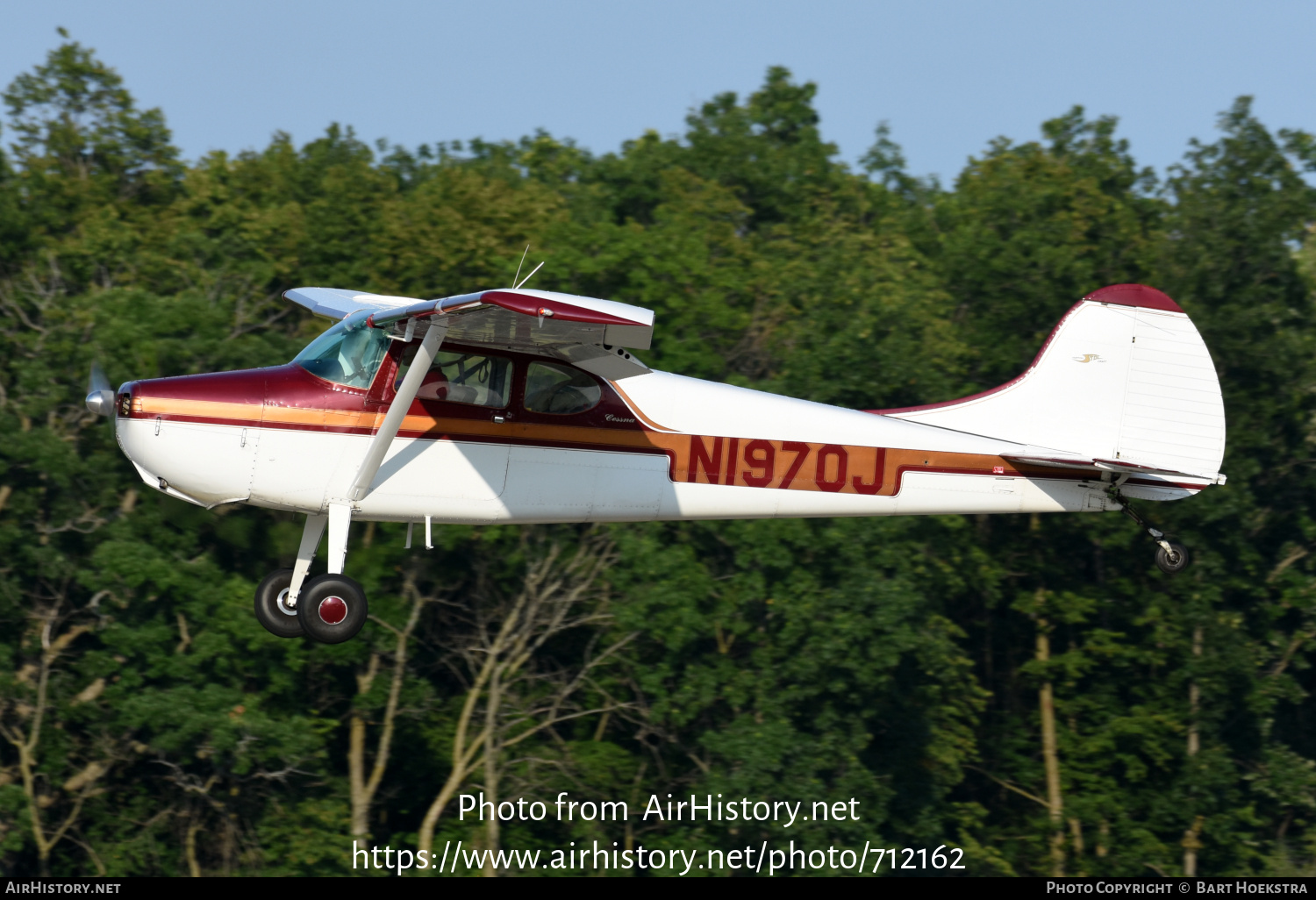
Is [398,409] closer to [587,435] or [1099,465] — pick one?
[587,435]

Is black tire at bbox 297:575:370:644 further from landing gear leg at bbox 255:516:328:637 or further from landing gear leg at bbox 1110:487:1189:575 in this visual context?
landing gear leg at bbox 1110:487:1189:575

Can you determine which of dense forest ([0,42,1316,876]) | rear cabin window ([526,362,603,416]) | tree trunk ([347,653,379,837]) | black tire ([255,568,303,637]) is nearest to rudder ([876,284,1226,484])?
rear cabin window ([526,362,603,416])

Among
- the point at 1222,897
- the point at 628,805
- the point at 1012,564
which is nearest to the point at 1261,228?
the point at 1012,564

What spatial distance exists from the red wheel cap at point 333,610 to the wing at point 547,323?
1.94 m

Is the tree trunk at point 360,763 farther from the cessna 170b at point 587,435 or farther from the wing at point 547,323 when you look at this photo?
the wing at point 547,323

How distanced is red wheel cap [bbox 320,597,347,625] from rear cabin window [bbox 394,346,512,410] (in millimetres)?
1527

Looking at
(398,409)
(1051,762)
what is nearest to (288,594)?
(398,409)

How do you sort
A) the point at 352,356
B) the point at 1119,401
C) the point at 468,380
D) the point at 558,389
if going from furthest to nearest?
the point at 1119,401 < the point at 558,389 < the point at 468,380 < the point at 352,356

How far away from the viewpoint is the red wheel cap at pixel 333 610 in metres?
10.4

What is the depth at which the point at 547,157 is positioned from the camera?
4197 centimetres

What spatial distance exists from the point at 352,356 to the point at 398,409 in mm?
670

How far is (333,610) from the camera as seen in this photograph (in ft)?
34.2

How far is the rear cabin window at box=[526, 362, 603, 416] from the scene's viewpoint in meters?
10.5

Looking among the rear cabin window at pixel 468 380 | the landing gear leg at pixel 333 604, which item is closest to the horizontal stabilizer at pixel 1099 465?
the rear cabin window at pixel 468 380
